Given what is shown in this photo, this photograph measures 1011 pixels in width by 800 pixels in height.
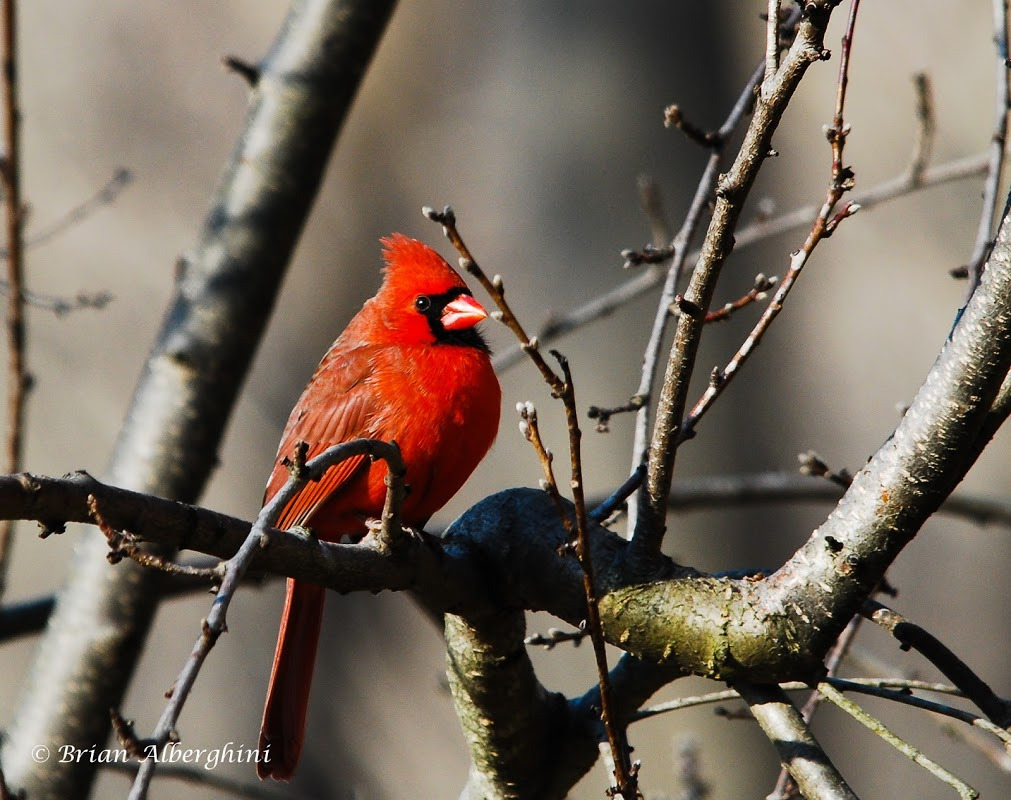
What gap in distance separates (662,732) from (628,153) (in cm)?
279

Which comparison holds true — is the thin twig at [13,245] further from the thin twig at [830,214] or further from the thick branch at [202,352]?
the thin twig at [830,214]

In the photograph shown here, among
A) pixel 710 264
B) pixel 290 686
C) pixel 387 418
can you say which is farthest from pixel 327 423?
pixel 710 264

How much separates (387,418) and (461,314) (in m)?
0.39

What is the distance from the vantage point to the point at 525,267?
20.3ft

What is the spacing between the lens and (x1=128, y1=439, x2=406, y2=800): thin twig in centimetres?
123

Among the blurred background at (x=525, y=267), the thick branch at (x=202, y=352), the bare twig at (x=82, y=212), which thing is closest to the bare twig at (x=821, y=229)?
the thick branch at (x=202, y=352)

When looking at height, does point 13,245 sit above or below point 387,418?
above

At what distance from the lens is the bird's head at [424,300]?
318 centimetres

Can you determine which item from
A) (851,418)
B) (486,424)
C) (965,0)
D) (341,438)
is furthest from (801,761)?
(965,0)

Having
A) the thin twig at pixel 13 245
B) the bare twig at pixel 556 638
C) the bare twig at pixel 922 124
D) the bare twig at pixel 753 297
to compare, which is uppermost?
the bare twig at pixel 922 124

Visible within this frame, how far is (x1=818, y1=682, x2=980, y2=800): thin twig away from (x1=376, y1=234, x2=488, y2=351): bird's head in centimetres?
152

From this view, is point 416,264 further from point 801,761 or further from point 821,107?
point 821,107

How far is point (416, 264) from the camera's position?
129 inches

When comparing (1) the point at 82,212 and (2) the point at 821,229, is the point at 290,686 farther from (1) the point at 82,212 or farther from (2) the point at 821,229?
(1) the point at 82,212
